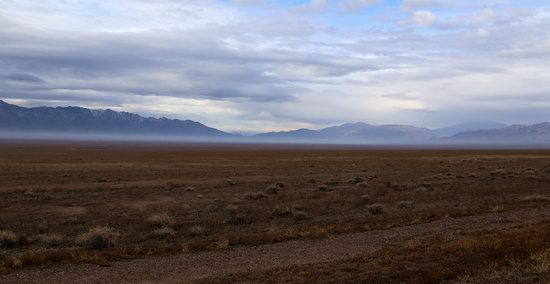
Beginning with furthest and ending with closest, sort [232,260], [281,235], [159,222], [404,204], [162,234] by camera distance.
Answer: [404,204] < [159,222] < [162,234] < [281,235] < [232,260]

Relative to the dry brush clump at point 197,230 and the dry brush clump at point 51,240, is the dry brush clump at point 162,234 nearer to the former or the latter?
the dry brush clump at point 197,230

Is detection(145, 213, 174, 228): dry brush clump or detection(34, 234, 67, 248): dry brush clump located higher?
detection(145, 213, 174, 228): dry brush clump

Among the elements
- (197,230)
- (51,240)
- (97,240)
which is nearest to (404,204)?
(197,230)

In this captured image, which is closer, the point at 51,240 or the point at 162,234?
the point at 51,240

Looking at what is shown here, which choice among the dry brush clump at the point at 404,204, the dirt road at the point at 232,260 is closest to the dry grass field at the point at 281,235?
the dirt road at the point at 232,260

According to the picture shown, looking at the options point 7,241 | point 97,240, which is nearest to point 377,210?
point 97,240

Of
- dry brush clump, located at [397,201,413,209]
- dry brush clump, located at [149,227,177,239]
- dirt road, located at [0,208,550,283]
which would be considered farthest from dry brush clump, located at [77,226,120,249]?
dry brush clump, located at [397,201,413,209]

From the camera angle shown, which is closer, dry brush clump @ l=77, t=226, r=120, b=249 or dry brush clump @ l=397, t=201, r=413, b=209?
dry brush clump @ l=77, t=226, r=120, b=249

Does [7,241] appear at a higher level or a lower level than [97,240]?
lower

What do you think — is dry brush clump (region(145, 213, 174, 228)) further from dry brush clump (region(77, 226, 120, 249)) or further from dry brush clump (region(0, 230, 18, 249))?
dry brush clump (region(0, 230, 18, 249))

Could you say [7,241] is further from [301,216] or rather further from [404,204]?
[404,204]

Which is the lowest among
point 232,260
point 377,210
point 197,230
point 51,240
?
point 51,240

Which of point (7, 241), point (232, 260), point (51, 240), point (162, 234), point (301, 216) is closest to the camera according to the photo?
point (232, 260)

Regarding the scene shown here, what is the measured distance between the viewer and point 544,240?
39.7 ft
